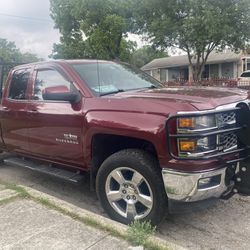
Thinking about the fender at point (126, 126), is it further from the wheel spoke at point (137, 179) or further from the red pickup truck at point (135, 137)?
the wheel spoke at point (137, 179)

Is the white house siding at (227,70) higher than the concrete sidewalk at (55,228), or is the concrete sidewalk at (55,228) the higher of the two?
the white house siding at (227,70)

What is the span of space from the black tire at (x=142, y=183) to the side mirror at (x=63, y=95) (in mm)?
825

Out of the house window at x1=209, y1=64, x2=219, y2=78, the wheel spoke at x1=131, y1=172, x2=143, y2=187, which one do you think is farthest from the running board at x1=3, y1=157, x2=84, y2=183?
the house window at x1=209, y1=64, x2=219, y2=78

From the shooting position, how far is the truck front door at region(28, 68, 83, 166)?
4.29 metres

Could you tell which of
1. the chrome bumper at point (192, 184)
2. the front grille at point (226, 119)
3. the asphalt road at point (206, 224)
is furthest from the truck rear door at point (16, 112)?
the front grille at point (226, 119)

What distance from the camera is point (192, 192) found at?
331cm

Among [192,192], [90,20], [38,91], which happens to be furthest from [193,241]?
[90,20]

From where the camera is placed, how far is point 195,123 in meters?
3.27

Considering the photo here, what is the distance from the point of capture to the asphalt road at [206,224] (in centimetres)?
357

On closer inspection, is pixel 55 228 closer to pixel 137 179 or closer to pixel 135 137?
pixel 137 179

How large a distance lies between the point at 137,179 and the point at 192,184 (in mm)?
602

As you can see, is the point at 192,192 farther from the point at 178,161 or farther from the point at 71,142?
the point at 71,142

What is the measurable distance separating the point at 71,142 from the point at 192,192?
1677 mm

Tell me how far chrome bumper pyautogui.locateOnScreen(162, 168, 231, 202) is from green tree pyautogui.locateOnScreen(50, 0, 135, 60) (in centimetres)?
2684
